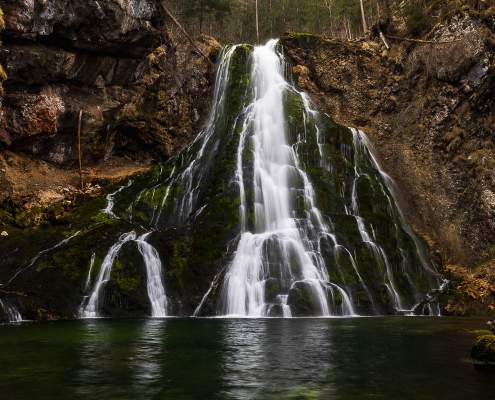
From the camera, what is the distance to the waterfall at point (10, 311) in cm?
1706

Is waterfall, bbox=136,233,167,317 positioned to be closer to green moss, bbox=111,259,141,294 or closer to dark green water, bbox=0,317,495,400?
green moss, bbox=111,259,141,294

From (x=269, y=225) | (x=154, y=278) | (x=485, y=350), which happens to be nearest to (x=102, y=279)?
(x=154, y=278)

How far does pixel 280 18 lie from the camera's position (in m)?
58.4

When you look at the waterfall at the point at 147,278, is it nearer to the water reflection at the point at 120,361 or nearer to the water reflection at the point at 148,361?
the water reflection at the point at 120,361

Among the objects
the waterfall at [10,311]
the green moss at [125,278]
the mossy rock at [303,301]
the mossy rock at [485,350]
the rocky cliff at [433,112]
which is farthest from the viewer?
the rocky cliff at [433,112]

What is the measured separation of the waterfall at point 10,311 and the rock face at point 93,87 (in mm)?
7507

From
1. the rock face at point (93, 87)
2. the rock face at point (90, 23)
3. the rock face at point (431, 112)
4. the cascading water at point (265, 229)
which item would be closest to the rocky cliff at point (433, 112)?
the rock face at point (431, 112)

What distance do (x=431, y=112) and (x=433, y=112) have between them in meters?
0.12

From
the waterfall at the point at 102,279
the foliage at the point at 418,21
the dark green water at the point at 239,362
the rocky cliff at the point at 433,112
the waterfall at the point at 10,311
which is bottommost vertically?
the dark green water at the point at 239,362

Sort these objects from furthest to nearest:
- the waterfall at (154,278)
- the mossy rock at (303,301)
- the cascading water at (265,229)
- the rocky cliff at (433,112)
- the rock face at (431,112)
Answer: the rock face at (431,112) → the rocky cliff at (433,112) → the cascading water at (265,229) → the waterfall at (154,278) → the mossy rock at (303,301)

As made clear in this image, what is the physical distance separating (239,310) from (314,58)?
23.7 metres

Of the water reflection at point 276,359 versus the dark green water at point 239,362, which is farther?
the water reflection at point 276,359

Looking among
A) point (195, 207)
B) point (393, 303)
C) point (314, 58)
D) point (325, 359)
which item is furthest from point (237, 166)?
point (325, 359)

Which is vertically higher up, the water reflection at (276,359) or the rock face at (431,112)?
the rock face at (431,112)
